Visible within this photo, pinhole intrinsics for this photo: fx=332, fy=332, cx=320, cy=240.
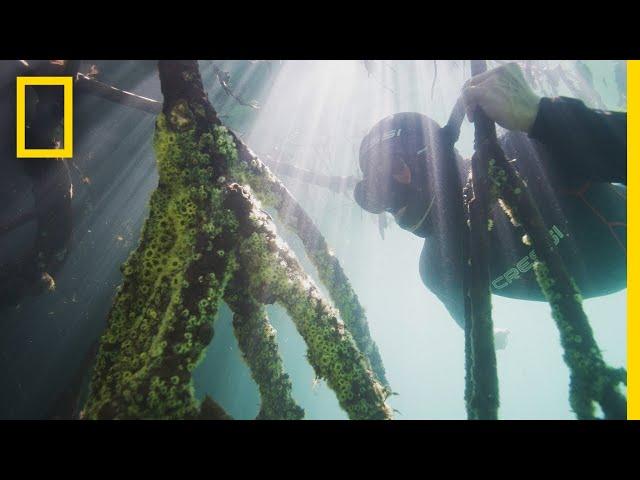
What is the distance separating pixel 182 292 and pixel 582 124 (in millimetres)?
2650

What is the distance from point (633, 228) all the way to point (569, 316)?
668mm

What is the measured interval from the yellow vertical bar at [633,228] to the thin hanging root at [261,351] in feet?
7.05

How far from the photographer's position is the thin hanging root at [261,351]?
8.41ft

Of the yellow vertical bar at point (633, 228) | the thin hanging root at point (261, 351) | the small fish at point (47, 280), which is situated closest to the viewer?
the yellow vertical bar at point (633, 228)

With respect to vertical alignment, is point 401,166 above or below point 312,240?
above

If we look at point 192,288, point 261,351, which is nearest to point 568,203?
point 261,351

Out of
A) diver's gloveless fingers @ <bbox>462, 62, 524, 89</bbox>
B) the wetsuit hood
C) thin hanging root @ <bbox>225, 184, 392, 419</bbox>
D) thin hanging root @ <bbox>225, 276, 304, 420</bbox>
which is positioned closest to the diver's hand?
diver's gloveless fingers @ <bbox>462, 62, 524, 89</bbox>

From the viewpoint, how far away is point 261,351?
8.87 feet

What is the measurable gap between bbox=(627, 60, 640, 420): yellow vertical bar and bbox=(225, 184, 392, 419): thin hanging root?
137 centimetres

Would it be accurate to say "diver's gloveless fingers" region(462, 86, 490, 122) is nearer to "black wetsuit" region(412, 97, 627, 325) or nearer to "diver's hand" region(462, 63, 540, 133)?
"diver's hand" region(462, 63, 540, 133)

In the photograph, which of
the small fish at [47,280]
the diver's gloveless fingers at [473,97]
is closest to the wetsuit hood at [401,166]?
the diver's gloveless fingers at [473,97]

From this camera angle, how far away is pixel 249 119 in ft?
47.3

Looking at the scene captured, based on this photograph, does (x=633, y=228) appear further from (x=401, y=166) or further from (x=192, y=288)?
(x=192, y=288)

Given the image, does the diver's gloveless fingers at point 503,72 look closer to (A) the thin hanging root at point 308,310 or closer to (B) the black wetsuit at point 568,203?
(B) the black wetsuit at point 568,203
